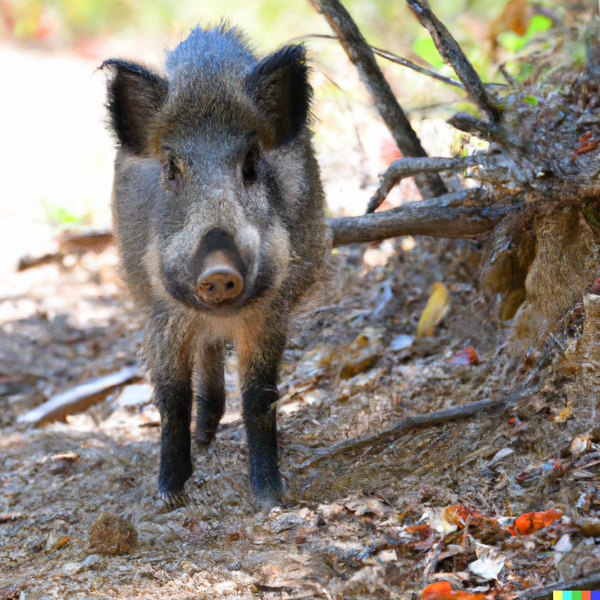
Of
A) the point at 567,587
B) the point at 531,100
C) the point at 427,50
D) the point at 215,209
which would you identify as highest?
the point at 427,50

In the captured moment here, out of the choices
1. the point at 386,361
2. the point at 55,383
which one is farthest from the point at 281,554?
the point at 55,383

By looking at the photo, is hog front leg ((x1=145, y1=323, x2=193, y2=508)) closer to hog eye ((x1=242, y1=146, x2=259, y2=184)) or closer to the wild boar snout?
the wild boar snout

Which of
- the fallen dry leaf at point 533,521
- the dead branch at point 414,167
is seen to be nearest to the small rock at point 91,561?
the fallen dry leaf at point 533,521

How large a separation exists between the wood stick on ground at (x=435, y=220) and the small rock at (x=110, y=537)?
195 cm

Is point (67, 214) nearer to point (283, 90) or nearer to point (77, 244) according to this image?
point (77, 244)

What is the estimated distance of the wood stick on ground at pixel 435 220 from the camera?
12.0ft

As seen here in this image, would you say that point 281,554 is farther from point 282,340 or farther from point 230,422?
point 230,422

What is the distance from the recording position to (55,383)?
5.90 metres

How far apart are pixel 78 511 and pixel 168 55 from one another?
258 centimetres

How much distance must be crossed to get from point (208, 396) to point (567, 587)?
255cm

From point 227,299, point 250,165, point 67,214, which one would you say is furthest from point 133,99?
point 67,214

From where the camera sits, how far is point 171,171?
10.7 feet

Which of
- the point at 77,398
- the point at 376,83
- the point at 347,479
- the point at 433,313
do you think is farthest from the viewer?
the point at 77,398

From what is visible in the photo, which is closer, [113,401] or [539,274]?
[539,274]
